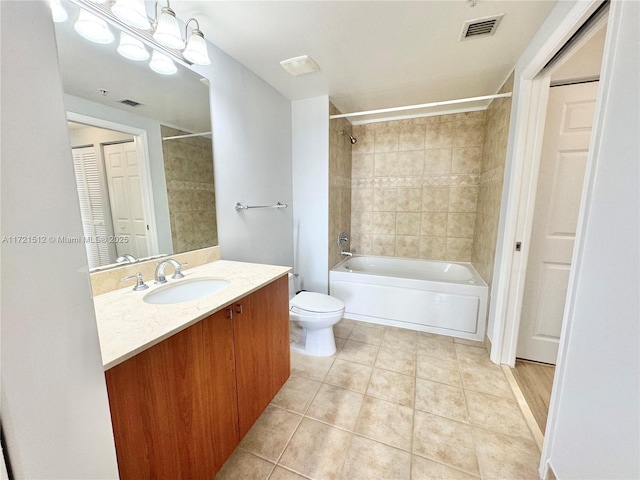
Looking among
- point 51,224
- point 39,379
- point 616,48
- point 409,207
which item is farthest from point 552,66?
point 39,379

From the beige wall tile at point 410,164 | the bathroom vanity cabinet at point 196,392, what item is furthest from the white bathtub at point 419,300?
the bathroom vanity cabinet at point 196,392

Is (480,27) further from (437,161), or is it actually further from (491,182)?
(437,161)

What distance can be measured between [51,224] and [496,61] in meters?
2.56

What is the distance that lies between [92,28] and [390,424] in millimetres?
2360

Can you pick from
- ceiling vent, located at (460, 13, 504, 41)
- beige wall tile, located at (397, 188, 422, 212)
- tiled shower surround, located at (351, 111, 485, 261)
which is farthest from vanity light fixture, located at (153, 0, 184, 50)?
beige wall tile, located at (397, 188, 422, 212)

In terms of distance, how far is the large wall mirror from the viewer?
1.04 meters

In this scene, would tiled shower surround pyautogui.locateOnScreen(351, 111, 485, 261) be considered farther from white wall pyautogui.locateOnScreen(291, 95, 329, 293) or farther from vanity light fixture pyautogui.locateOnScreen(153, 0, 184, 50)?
vanity light fixture pyautogui.locateOnScreen(153, 0, 184, 50)

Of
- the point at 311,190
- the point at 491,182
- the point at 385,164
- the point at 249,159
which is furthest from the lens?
the point at 385,164

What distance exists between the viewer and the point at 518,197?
1695 mm

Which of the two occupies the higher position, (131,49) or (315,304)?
(131,49)

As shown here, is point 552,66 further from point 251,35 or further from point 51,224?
point 51,224

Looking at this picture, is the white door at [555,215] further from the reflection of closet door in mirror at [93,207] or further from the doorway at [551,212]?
the reflection of closet door in mirror at [93,207]

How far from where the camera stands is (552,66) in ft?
4.81

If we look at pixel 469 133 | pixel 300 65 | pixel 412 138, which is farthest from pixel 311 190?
pixel 469 133
